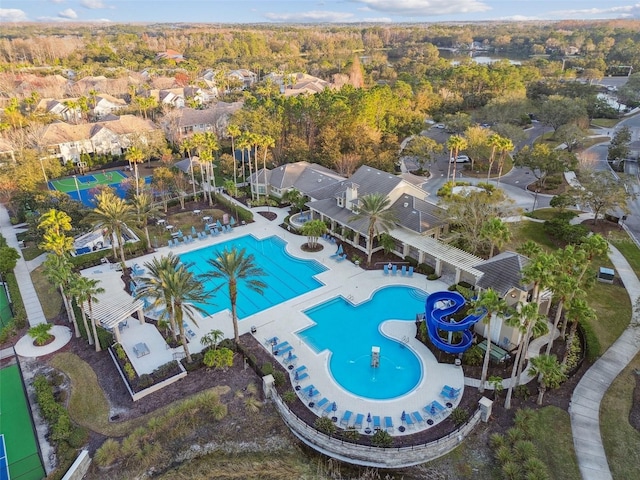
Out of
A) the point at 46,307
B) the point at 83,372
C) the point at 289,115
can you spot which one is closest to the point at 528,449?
the point at 83,372

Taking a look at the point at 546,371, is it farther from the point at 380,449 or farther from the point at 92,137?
the point at 92,137

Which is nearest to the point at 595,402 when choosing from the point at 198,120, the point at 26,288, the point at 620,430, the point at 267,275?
the point at 620,430

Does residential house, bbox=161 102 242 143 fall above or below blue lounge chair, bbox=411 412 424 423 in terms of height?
above

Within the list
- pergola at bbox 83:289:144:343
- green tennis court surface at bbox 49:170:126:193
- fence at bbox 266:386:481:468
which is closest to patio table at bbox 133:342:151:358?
pergola at bbox 83:289:144:343

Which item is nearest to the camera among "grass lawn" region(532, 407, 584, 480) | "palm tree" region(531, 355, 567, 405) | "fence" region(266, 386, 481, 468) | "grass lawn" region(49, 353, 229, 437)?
"grass lawn" region(532, 407, 584, 480)

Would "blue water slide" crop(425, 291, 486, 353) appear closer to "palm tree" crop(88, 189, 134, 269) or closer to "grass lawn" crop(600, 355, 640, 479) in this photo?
"grass lawn" crop(600, 355, 640, 479)

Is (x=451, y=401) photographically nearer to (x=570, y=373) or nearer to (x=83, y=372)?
(x=570, y=373)

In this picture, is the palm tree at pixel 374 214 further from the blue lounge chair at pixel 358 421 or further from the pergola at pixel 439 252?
the blue lounge chair at pixel 358 421
